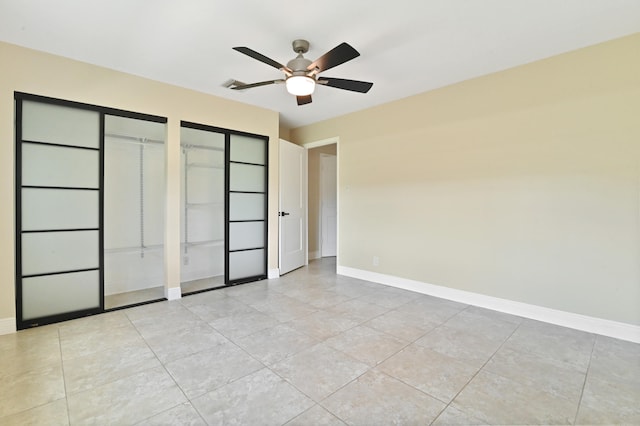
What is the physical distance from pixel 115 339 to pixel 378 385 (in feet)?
7.28

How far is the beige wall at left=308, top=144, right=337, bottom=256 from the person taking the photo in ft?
20.4

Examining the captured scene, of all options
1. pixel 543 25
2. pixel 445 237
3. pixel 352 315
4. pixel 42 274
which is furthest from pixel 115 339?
pixel 543 25

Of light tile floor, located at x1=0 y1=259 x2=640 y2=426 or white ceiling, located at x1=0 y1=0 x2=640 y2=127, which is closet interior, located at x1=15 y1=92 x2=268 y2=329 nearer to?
light tile floor, located at x1=0 y1=259 x2=640 y2=426

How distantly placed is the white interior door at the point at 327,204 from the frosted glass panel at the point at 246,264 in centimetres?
209

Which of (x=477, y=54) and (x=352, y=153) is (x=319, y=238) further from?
(x=477, y=54)

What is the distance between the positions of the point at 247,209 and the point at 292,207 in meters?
0.86

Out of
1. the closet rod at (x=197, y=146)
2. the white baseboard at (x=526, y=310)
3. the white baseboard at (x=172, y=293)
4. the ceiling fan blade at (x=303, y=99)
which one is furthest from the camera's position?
the closet rod at (x=197, y=146)

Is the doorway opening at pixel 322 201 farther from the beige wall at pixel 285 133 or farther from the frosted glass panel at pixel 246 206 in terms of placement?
the frosted glass panel at pixel 246 206

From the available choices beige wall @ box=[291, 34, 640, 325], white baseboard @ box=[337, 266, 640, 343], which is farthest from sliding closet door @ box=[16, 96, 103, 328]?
white baseboard @ box=[337, 266, 640, 343]

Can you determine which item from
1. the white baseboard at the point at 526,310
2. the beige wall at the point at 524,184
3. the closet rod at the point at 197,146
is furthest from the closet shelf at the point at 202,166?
the white baseboard at the point at 526,310

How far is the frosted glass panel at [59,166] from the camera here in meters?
2.78

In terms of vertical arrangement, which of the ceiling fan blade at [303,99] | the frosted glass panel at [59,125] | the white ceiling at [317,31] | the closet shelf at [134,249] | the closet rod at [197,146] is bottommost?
the closet shelf at [134,249]

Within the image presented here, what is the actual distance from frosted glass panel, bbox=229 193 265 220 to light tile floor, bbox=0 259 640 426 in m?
1.51

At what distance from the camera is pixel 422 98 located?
3.82 meters
